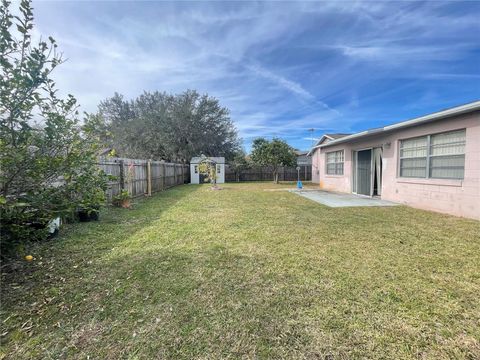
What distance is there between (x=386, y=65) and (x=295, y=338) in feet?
45.6

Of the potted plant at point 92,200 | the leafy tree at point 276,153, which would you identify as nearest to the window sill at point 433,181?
the potted plant at point 92,200

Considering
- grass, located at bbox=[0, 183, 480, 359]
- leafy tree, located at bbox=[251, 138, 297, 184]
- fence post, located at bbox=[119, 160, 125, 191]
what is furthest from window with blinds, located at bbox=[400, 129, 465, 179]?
leafy tree, located at bbox=[251, 138, 297, 184]

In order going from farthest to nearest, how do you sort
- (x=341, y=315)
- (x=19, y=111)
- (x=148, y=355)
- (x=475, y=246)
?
(x=475, y=246) → (x=19, y=111) → (x=341, y=315) → (x=148, y=355)

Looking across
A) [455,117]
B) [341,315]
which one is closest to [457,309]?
[341,315]

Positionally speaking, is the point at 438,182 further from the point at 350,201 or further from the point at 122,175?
the point at 122,175

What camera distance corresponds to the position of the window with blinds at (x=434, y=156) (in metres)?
5.96

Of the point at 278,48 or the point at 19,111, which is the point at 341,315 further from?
the point at 278,48

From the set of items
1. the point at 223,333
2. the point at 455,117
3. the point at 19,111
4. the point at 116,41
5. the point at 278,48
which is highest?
the point at 278,48

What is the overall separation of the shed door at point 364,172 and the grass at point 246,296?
19.0 ft

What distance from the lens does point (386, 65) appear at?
1123 cm

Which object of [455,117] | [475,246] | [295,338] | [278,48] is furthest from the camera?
[278,48]

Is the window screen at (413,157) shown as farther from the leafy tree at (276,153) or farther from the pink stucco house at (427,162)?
the leafy tree at (276,153)

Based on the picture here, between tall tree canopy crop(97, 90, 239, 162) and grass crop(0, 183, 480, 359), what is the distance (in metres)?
19.4

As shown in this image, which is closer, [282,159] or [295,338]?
[295,338]
